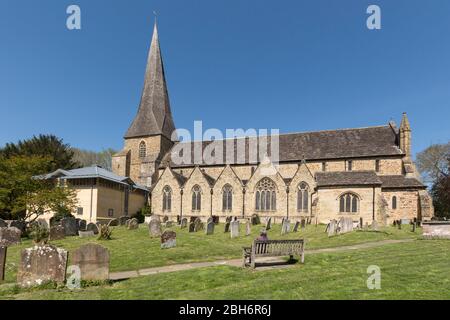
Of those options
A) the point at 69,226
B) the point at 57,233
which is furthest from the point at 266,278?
the point at 69,226

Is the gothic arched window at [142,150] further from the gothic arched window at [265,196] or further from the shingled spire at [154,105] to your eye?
the gothic arched window at [265,196]

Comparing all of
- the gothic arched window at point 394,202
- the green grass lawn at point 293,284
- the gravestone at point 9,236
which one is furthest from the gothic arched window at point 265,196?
the green grass lawn at point 293,284

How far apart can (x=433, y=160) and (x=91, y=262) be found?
187ft

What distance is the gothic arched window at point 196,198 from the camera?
39531mm

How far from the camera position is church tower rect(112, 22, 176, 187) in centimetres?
4700

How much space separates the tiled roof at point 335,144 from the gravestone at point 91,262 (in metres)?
29.8

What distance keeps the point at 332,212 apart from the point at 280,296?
2550cm

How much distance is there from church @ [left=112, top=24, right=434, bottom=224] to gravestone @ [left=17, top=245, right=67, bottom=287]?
2624cm

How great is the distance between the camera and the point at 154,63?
2066 inches

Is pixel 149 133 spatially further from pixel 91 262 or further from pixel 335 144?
pixel 91 262

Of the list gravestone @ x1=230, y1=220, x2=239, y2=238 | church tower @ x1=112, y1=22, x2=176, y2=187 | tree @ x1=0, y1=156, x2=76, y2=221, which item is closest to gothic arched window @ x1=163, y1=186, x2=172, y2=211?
church tower @ x1=112, y1=22, x2=176, y2=187

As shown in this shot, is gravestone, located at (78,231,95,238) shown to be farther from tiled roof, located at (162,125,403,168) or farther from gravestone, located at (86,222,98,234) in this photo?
tiled roof, located at (162,125,403,168)

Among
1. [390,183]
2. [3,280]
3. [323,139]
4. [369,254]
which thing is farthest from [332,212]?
[3,280]

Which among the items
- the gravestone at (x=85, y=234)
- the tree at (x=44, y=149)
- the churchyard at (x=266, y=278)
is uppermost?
the tree at (x=44, y=149)
